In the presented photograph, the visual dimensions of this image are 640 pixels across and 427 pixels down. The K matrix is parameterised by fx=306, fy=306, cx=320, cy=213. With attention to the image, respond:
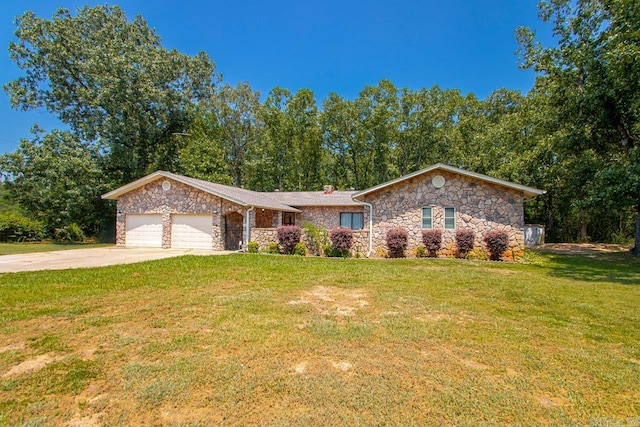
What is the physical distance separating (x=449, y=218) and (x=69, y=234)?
90.0 feet

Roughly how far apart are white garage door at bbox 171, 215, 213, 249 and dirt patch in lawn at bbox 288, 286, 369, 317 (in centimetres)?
1039

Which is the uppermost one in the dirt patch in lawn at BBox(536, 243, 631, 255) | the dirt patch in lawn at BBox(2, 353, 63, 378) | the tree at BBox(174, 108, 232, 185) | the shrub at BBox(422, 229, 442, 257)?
the tree at BBox(174, 108, 232, 185)

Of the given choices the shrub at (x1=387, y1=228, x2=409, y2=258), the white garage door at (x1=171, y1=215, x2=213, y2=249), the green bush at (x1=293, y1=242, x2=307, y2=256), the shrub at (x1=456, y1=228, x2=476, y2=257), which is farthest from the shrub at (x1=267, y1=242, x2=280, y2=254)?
the shrub at (x1=456, y1=228, x2=476, y2=257)

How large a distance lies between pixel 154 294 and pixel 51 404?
3868 mm

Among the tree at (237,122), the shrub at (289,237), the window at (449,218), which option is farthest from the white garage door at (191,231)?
the tree at (237,122)

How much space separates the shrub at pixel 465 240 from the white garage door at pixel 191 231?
1186 cm

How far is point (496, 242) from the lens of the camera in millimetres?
12750

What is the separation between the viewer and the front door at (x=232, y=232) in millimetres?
16281

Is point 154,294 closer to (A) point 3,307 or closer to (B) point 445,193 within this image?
(A) point 3,307

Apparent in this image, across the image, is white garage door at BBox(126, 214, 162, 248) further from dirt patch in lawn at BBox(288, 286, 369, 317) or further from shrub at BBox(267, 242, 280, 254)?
dirt patch in lawn at BBox(288, 286, 369, 317)

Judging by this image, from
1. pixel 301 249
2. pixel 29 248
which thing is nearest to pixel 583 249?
pixel 301 249

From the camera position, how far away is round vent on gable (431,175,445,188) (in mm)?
14258

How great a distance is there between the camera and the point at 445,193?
46.6ft

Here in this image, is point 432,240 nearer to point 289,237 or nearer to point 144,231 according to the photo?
point 289,237
